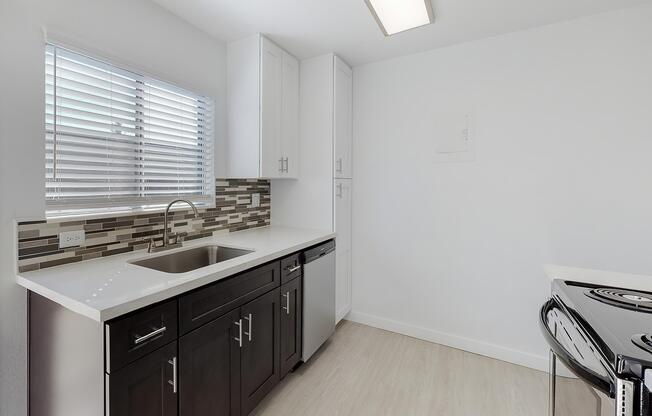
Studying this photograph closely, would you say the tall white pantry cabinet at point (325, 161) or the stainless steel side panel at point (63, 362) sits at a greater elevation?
the tall white pantry cabinet at point (325, 161)

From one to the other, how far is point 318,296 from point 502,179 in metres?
1.67

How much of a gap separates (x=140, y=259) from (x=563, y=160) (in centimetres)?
277

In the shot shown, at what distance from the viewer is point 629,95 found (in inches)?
74.0

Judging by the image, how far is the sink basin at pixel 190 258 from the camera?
1695 millimetres

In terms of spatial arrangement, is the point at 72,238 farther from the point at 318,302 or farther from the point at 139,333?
the point at 318,302

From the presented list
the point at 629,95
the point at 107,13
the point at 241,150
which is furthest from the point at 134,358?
the point at 629,95

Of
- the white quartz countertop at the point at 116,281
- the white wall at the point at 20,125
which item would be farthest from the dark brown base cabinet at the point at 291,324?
the white wall at the point at 20,125

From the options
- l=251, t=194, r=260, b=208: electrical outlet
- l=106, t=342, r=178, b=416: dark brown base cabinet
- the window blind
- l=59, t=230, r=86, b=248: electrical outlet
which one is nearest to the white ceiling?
the window blind

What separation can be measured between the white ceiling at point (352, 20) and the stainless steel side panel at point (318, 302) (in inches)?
66.8

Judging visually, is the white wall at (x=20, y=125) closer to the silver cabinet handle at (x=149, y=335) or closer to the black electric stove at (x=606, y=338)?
the silver cabinet handle at (x=149, y=335)

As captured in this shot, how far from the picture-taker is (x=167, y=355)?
1166mm

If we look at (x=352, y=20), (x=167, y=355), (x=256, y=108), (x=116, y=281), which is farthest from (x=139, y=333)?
(x=352, y=20)

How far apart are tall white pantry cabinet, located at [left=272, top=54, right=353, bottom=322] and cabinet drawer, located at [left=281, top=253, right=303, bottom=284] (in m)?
0.62

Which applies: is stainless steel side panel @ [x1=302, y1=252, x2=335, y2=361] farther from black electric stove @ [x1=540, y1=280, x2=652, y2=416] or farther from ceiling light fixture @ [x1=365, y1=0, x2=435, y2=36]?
ceiling light fixture @ [x1=365, y1=0, x2=435, y2=36]
